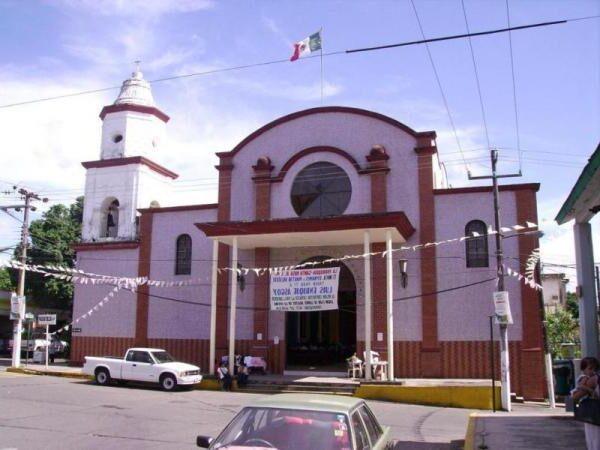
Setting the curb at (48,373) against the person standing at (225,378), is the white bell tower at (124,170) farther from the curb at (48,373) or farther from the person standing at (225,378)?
the person standing at (225,378)

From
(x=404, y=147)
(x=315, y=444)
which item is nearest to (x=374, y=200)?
(x=404, y=147)

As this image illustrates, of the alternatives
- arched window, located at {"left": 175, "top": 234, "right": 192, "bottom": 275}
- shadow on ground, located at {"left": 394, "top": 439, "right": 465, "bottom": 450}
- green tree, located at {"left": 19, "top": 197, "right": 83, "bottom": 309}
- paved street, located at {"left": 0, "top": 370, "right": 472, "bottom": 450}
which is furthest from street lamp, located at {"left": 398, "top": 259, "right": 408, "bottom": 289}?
green tree, located at {"left": 19, "top": 197, "right": 83, "bottom": 309}

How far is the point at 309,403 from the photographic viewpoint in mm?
6527

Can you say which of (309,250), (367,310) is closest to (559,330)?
(309,250)

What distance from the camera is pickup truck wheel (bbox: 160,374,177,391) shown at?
21.4m

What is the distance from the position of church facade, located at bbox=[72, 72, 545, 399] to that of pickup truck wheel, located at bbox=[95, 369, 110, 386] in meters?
3.97

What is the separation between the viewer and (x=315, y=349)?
27.4 m

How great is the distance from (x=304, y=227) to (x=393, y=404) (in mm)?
6838

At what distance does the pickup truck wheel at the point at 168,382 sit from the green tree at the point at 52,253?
1938cm

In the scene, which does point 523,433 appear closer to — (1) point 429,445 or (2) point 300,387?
(1) point 429,445

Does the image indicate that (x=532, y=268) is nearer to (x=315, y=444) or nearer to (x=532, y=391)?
(x=532, y=391)

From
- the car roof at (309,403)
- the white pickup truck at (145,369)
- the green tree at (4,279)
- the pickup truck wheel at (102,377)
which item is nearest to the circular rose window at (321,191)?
the white pickup truck at (145,369)

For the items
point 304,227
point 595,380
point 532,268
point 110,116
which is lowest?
point 595,380

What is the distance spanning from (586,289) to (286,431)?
28.2ft
